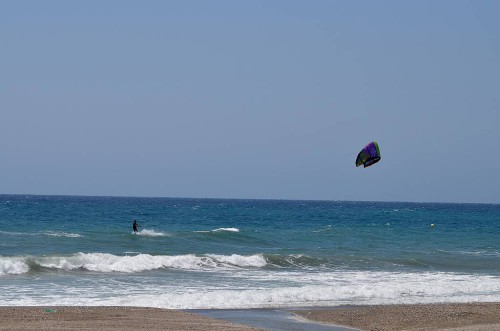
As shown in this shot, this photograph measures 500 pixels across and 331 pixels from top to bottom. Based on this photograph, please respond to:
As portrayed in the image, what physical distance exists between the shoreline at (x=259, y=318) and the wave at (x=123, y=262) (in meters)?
9.11

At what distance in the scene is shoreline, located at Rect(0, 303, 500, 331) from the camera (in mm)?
13695

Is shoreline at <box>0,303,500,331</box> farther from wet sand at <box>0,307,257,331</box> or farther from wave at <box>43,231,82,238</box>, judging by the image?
wave at <box>43,231,82,238</box>

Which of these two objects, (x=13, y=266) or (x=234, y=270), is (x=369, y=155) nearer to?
(x=234, y=270)

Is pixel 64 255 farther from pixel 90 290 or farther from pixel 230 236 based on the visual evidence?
pixel 230 236

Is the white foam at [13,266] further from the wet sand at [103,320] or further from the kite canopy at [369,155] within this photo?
the kite canopy at [369,155]

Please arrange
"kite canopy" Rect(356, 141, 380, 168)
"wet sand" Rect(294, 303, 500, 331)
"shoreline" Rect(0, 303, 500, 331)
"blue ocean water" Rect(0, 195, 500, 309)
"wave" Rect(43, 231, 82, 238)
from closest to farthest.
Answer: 1. "shoreline" Rect(0, 303, 500, 331)
2. "wet sand" Rect(294, 303, 500, 331)
3. "blue ocean water" Rect(0, 195, 500, 309)
4. "kite canopy" Rect(356, 141, 380, 168)
5. "wave" Rect(43, 231, 82, 238)

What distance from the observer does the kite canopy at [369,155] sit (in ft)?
82.2

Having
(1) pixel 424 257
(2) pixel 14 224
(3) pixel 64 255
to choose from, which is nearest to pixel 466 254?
(1) pixel 424 257

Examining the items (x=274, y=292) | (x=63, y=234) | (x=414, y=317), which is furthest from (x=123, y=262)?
(x=414, y=317)

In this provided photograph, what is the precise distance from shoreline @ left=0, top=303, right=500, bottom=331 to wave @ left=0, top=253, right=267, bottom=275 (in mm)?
9111

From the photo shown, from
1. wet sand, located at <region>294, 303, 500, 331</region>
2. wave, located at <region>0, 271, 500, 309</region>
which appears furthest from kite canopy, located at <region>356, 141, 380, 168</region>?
wet sand, located at <region>294, 303, 500, 331</region>

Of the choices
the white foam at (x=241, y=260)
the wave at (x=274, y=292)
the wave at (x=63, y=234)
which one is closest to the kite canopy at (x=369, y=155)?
the wave at (x=274, y=292)

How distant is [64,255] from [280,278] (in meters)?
8.23

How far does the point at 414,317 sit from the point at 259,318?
3.06 metres
